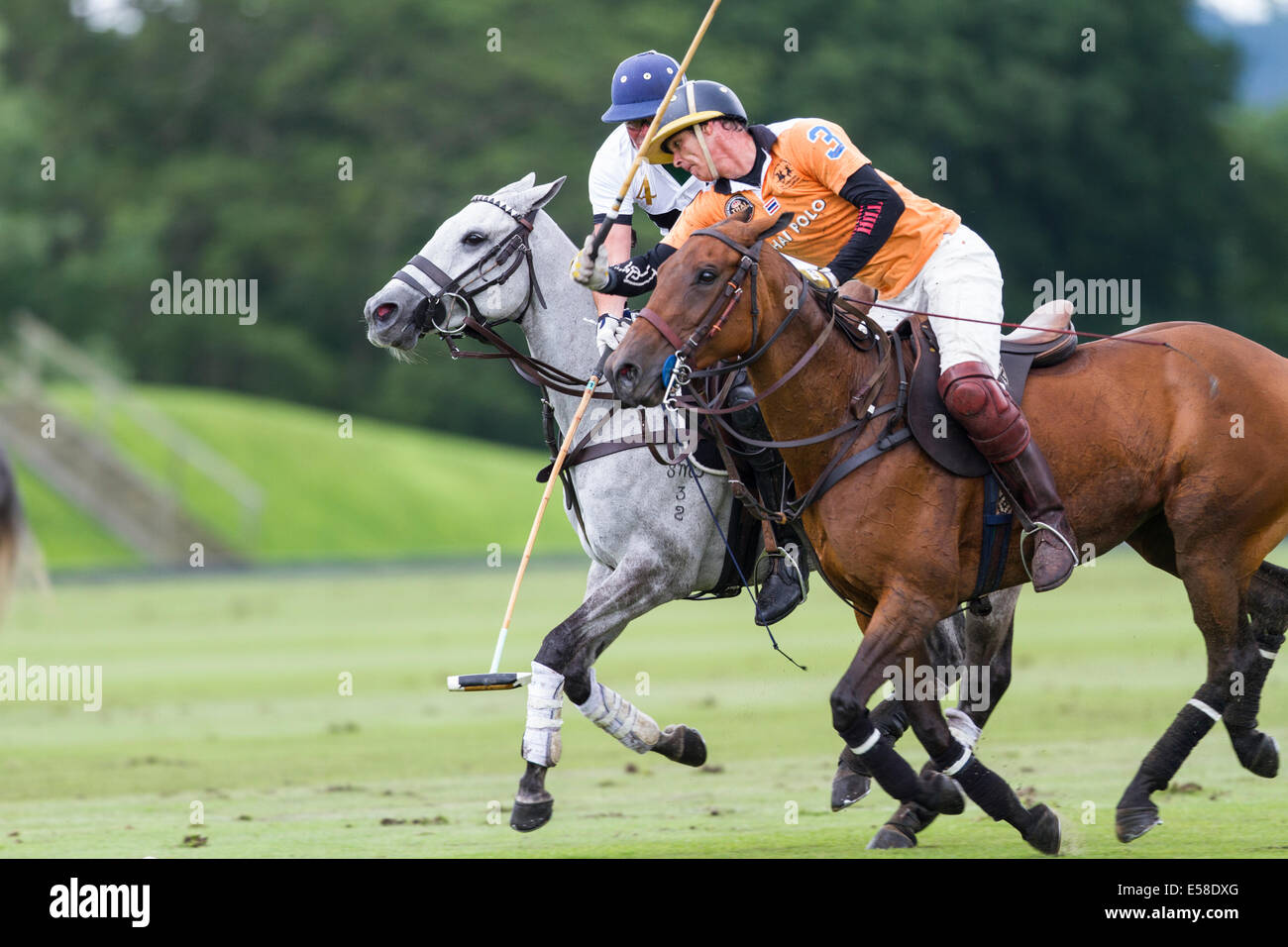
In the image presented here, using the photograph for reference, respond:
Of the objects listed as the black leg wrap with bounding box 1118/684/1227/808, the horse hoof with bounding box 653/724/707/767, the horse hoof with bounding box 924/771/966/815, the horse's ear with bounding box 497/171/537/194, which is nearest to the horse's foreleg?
the horse hoof with bounding box 924/771/966/815

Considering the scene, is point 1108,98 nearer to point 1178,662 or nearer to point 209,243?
point 209,243

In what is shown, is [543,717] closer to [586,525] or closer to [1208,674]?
[586,525]

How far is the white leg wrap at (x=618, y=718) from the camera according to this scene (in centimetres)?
783

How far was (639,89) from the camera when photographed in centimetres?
794

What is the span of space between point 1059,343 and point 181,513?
25555 millimetres

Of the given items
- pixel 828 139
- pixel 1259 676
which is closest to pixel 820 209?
pixel 828 139

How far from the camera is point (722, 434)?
747 cm

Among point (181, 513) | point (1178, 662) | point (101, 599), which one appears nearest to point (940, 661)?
point (1178, 662)

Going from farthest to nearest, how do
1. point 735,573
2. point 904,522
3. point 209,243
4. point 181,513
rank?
point 209,243 → point 181,513 → point 735,573 → point 904,522

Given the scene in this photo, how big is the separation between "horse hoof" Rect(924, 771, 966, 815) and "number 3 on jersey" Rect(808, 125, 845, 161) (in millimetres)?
2344

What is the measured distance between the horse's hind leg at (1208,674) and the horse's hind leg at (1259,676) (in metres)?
0.16

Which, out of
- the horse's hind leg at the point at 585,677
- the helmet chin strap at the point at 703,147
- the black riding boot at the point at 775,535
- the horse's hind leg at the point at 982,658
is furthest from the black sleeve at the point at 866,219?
the horse's hind leg at the point at 982,658

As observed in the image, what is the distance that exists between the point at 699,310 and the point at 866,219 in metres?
0.87

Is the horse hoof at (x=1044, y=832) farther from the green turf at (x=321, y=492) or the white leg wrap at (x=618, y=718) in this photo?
the green turf at (x=321, y=492)
